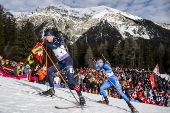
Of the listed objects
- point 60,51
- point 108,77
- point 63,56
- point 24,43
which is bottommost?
point 108,77

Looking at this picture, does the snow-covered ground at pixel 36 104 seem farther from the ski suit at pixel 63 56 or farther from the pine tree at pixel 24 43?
the pine tree at pixel 24 43

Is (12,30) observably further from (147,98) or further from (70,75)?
(70,75)

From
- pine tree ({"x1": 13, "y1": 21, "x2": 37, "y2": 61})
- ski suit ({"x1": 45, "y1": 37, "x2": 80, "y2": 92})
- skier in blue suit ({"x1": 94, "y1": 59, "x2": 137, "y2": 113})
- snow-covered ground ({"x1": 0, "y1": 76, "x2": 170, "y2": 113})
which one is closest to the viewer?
snow-covered ground ({"x1": 0, "y1": 76, "x2": 170, "y2": 113})

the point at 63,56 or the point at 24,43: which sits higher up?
the point at 24,43

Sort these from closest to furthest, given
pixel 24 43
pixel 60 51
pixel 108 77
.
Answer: pixel 60 51 < pixel 108 77 < pixel 24 43

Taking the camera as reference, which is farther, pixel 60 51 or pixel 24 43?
pixel 24 43

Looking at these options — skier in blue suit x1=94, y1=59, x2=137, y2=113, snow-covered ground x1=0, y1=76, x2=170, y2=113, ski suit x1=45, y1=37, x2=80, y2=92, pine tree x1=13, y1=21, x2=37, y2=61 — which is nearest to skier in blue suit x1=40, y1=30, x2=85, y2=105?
ski suit x1=45, y1=37, x2=80, y2=92

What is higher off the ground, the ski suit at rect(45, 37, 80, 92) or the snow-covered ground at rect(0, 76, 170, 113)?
the ski suit at rect(45, 37, 80, 92)

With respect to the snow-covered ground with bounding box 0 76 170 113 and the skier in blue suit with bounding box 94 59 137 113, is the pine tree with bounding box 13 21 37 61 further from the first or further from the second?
the snow-covered ground with bounding box 0 76 170 113

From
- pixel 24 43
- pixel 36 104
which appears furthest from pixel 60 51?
pixel 24 43

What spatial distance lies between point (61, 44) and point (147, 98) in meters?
11.5

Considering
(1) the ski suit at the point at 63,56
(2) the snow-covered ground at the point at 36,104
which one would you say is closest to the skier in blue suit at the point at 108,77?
(2) the snow-covered ground at the point at 36,104

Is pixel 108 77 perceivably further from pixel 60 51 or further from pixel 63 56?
pixel 60 51

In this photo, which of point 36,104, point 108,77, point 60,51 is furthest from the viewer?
point 108,77
